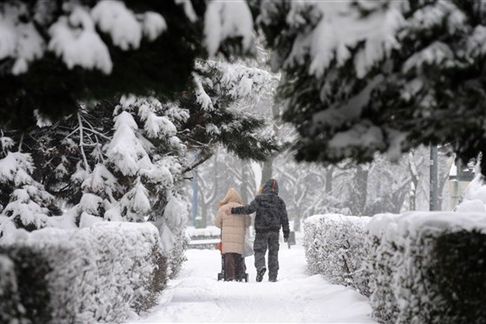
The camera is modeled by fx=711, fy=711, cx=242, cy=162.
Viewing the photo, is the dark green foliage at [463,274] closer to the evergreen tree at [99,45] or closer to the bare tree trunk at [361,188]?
the evergreen tree at [99,45]

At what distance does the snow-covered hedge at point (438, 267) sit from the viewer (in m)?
5.77

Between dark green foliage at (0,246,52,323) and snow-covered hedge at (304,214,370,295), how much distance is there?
201 inches

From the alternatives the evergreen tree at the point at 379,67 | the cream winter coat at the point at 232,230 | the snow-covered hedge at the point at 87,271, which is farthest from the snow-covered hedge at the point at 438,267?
the cream winter coat at the point at 232,230

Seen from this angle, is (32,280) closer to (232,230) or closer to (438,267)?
(438,267)

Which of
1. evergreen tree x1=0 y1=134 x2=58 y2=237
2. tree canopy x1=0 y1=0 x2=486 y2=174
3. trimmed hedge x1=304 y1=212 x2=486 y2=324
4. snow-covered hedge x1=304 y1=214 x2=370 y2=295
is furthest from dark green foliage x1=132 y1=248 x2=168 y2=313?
tree canopy x1=0 y1=0 x2=486 y2=174

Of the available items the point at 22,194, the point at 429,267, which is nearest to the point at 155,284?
the point at 22,194

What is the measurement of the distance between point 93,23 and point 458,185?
28.0 m

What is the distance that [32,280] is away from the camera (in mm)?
4824

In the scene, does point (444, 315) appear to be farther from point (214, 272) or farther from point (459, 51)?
point (214, 272)

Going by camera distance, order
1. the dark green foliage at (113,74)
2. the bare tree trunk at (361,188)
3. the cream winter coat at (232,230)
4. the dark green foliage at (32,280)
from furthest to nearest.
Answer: the bare tree trunk at (361,188) → the cream winter coat at (232,230) → the dark green foliage at (113,74) → the dark green foliage at (32,280)

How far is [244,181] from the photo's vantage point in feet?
132

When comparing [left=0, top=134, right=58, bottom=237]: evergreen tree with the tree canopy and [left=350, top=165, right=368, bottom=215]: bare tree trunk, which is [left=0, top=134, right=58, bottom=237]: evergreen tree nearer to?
the tree canopy

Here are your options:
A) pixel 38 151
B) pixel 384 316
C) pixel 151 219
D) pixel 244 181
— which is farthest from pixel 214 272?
pixel 244 181

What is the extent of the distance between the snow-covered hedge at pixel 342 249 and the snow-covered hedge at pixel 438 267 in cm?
247
